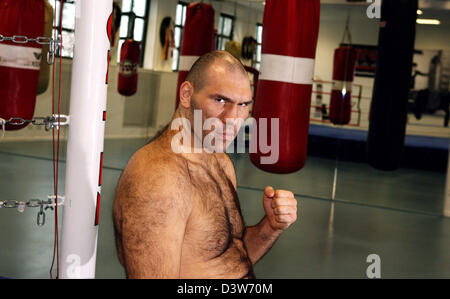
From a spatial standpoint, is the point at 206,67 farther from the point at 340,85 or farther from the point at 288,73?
the point at 340,85

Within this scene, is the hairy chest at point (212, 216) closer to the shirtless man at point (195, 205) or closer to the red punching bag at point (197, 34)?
the shirtless man at point (195, 205)

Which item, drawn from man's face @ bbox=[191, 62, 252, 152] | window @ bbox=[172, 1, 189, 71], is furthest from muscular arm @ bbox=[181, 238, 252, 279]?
window @ bbox=[172, 1, 189, 71]

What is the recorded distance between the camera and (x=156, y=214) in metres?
1.35

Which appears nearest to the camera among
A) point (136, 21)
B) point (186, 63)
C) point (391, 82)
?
point (391, 82)

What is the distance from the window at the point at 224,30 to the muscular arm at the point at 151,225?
17.5 feet

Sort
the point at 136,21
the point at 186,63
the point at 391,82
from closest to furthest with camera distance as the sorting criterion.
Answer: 1. the point at 391,82
2. the point at 186,63
3. the point at 136,21

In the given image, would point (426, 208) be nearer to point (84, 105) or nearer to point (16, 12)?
point (16, 12)

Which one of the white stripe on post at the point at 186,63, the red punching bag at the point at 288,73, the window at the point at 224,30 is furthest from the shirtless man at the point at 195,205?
the window at the point at 224,30

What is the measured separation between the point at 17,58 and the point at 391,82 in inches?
107

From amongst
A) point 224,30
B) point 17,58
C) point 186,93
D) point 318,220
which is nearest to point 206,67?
point 186,93

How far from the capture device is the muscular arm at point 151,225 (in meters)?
1.35

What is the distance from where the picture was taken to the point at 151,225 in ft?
4.42

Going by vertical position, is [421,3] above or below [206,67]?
above

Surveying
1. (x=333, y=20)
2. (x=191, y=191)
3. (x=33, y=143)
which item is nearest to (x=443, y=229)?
(x=333, y=20)
